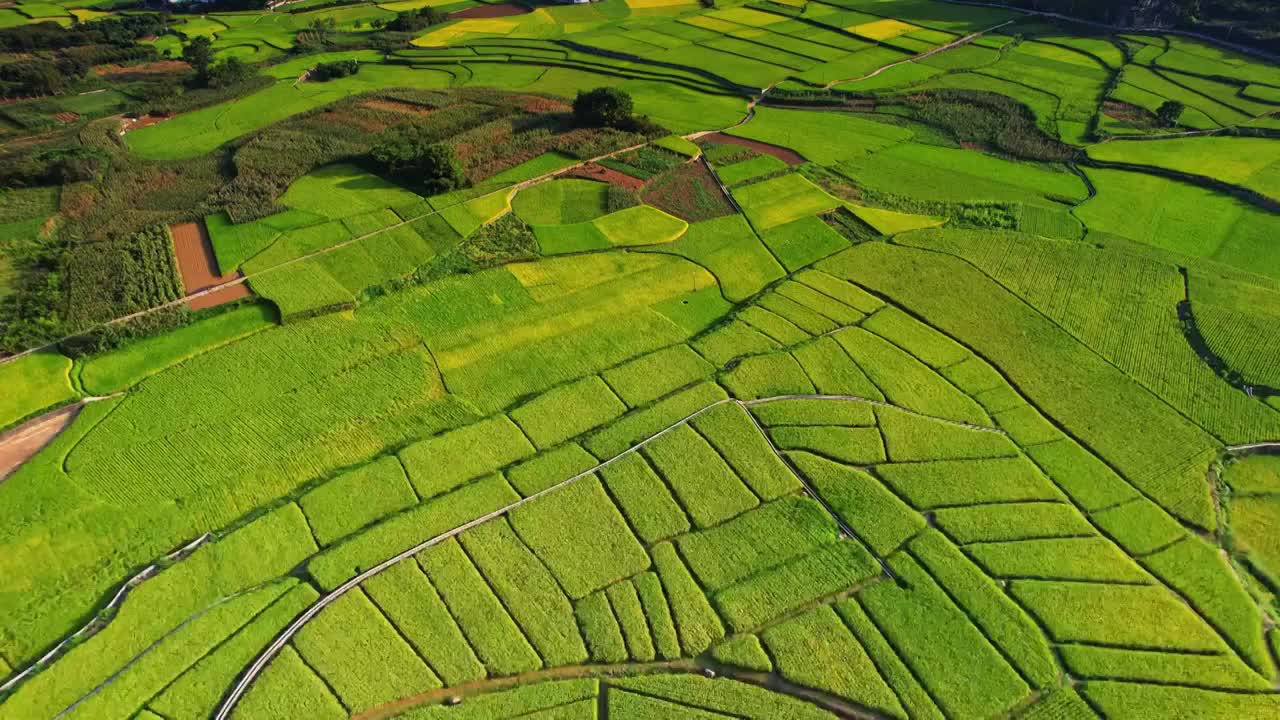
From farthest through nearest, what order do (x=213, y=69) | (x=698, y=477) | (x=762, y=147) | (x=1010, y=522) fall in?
(x=213, y=69)
(x=762, y=147)
(x=698, y=477)
(x=1010, y=522)

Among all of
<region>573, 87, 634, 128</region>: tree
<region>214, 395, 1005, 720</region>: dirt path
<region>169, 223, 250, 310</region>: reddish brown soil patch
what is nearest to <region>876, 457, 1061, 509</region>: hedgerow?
<region>214, 395, 1005, 720</region>: dirt path

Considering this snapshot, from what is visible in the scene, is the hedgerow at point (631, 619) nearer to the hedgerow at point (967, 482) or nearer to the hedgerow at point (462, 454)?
the hedgerow at point (462, 454)

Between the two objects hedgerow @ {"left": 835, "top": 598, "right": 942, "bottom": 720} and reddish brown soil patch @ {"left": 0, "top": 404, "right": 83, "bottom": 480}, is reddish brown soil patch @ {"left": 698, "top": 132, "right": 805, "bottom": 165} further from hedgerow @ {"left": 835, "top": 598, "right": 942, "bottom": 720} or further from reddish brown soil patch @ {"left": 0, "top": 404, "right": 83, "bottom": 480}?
reddish brown soil patch @ {"left": 0, "top": 404, "right": 83, "bottom": 480}

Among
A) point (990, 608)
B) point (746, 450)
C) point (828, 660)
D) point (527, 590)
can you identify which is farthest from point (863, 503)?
point (527, 590)

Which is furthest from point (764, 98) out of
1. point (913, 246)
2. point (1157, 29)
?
point (1157, 29)

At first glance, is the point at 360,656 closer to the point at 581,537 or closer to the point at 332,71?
the point at 581,537

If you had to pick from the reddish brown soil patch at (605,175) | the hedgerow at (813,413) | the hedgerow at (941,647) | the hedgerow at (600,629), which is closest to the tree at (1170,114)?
the reddish brown soil patch at (605,175)
